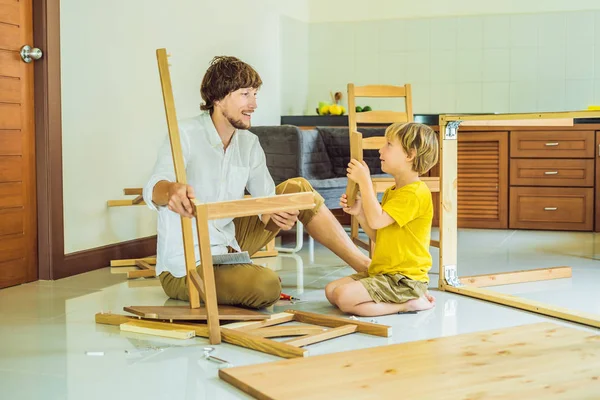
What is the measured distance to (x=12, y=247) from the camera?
3.48 metres

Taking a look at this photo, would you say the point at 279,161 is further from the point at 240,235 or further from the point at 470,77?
the point at 470,77

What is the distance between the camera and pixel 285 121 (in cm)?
596

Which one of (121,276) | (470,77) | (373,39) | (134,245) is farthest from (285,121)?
(121,276)

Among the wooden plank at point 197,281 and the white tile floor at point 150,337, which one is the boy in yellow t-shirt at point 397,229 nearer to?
the white tile floor at point 150,337

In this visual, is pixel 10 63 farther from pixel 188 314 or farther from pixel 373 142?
pixel 373 142

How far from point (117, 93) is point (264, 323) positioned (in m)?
1.88

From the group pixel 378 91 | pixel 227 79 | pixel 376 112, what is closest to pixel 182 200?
pixel 227 79

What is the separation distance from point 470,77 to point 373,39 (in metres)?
0.82

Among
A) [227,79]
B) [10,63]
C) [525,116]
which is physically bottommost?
[525,116]

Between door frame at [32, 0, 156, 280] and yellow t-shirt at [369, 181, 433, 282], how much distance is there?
1558mm

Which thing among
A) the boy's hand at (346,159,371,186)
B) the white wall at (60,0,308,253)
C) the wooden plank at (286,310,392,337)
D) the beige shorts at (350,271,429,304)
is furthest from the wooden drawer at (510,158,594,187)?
the wooden plank at (286,310,392,337)

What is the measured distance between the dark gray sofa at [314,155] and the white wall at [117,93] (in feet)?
1.91

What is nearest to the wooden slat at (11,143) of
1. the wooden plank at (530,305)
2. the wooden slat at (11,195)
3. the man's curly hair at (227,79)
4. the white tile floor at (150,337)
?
the wooden slat at (11,195)

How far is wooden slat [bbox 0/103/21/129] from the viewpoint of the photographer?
11.1ft
